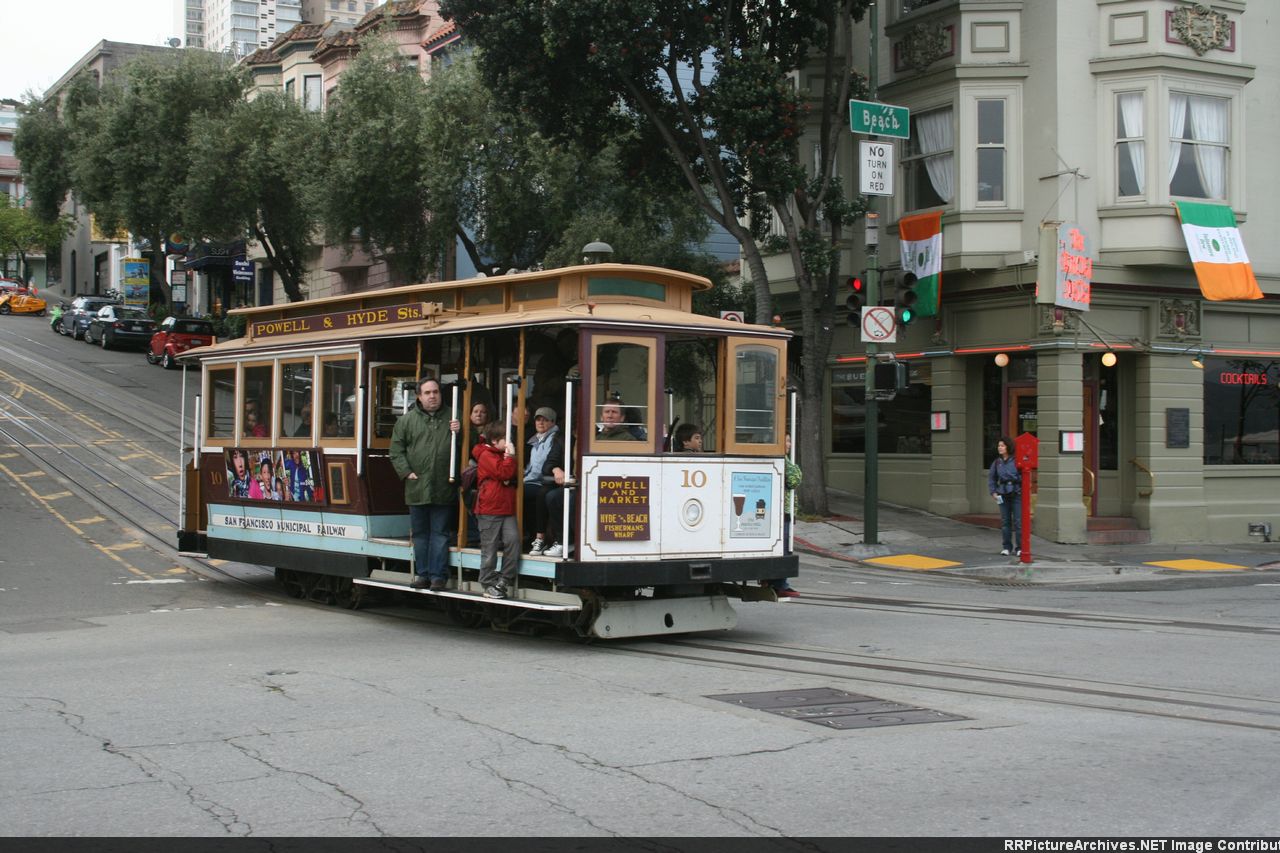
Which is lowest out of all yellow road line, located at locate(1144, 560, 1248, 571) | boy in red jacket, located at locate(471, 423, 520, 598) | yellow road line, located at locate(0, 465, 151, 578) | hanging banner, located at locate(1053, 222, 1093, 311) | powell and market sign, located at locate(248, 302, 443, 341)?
yellow road line, located at locate(1144, 560, 1248, 571)

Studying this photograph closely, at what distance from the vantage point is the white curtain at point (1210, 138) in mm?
21797

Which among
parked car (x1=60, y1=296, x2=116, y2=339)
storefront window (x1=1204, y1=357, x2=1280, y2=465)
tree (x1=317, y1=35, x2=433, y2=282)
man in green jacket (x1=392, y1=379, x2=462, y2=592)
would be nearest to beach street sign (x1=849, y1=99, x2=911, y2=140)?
storefront window (x1=1204, y1=357, x2=1280, y2=465)

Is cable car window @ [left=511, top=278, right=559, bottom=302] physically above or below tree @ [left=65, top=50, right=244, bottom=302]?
below

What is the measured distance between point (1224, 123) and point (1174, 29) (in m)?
1.81

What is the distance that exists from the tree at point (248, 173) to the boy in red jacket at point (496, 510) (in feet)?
83.9

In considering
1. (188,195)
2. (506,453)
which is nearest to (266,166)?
(188,195)

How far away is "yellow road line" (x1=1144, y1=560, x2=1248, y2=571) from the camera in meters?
18.8

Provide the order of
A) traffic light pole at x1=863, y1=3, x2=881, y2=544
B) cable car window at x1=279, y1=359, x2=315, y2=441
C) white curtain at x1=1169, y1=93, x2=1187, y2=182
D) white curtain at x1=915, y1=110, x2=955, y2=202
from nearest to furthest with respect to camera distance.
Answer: cable car window at x1=279, y1=359, x2=315, y2=441 → traffic light pole at x1=863, y1=3, x2=881, y2=544 → white curtain at x1=1169, y1=93, x2=1187, y2=182 → white curtain at x1=915, y1=110, x2=955, y2=202

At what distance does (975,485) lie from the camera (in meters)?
23.2

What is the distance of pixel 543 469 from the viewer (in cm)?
1085

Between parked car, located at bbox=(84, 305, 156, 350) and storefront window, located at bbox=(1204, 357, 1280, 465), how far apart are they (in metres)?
37.3

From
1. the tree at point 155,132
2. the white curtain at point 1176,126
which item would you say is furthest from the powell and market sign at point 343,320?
the tree at point 155,132

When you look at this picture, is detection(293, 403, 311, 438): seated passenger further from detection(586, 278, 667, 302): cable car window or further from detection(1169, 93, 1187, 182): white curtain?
detection(1169, 93, 1187, 182): white curtain

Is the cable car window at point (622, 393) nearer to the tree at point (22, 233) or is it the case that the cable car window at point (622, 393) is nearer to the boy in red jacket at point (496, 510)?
the boy in red jacket at point (496, 510)
